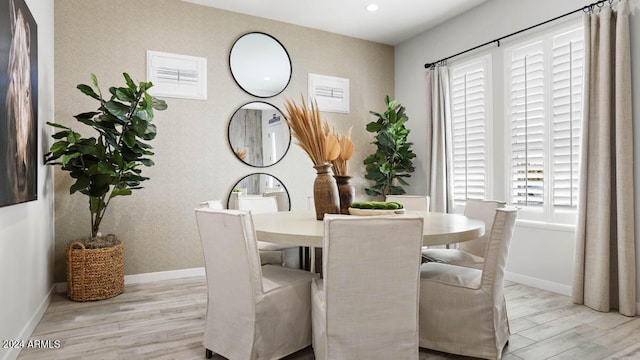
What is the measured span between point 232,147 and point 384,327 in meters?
3.04

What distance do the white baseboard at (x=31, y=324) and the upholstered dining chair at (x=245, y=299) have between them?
1027mm

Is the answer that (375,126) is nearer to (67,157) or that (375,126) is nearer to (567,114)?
(567,114)

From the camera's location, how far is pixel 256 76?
4.34m

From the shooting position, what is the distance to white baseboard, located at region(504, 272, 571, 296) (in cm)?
325

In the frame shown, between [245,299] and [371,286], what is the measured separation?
2.13ft

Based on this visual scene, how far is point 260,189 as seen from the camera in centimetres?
435

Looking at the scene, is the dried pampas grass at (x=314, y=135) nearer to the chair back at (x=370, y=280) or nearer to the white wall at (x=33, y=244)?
the chair back at (x=370, y=280)

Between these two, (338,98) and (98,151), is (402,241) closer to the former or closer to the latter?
(98,151)

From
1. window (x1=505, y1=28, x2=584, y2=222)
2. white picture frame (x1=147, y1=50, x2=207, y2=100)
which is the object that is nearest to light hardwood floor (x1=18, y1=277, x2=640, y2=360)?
window (x1=505, y1=28, x2=584, y2=222)

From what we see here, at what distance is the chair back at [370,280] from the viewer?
1.57 m

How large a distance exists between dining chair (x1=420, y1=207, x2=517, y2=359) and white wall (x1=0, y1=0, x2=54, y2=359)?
221cm

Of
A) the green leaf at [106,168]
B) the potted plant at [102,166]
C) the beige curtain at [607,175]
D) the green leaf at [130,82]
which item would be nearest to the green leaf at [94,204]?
the potted plant at [102,166]

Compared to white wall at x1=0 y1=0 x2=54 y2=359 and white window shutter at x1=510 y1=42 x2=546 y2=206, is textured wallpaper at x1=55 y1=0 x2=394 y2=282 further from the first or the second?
white window shutter at x1=510 y1=42 x2=546 y2=206

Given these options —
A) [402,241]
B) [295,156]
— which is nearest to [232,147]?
[295,156]
